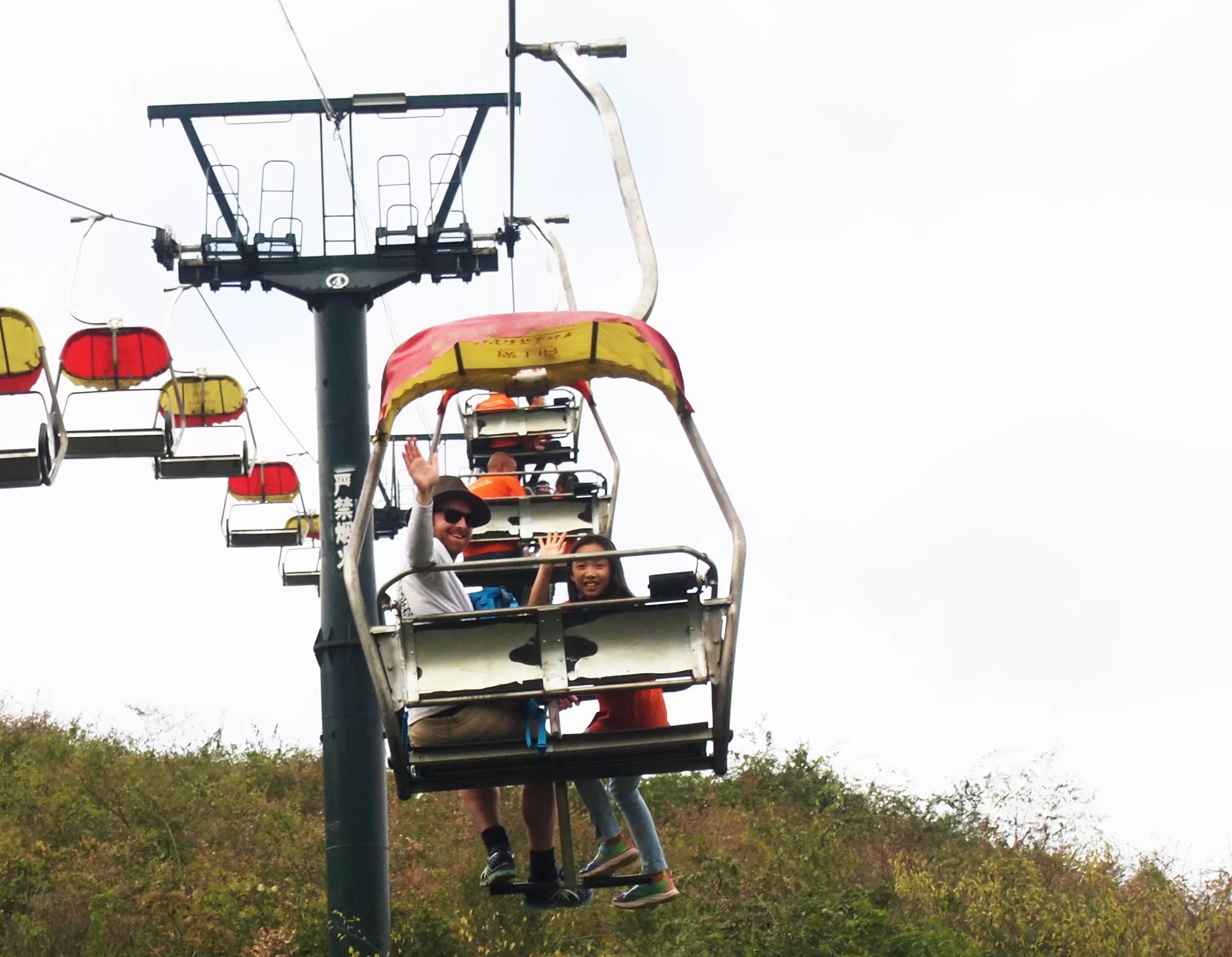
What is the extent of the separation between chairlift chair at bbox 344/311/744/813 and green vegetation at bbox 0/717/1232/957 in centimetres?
700

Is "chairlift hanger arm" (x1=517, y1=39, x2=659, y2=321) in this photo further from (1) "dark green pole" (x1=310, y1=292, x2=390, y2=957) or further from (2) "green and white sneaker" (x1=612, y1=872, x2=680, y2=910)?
(1) "dark green pole" (x1=310, y1=292, x2=390, y2=957)

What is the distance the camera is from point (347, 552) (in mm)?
7348

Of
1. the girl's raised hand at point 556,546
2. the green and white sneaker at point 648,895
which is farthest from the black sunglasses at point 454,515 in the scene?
the green and white sneaker at point 648,895

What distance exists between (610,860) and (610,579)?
1.54 meters

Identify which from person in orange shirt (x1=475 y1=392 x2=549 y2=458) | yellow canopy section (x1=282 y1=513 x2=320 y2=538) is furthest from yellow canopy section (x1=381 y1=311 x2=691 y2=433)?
yellow canopy section (x1=282 y1=513 x2=320 y2=538)

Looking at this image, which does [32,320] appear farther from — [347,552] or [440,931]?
A: [440,931]

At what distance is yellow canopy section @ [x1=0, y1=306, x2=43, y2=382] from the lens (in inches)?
442

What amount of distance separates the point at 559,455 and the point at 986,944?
545cm

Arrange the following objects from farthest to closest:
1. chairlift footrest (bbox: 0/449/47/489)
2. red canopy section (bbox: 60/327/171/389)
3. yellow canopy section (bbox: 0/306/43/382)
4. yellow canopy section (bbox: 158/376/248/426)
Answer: yellow canopy section (bbox: 158/376/248/426) → red canopy section (bbox: 60/327/171/389) → yellow canopy section (bbox: 0/306/43/382) → chairlift footrest (bbox: 0/449/47/489)

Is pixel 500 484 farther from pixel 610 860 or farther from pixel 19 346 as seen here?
pixel 610 860

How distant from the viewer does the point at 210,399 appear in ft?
50.8

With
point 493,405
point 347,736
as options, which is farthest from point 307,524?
point 347,736

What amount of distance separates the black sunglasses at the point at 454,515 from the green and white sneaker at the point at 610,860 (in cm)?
171

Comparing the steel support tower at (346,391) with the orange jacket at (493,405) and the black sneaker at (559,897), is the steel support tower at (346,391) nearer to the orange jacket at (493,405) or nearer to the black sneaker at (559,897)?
the orange jacket at (493,405)
